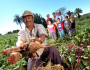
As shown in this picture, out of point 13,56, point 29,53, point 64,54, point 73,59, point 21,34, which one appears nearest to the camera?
point 13,56

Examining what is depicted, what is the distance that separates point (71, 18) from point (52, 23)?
109 cm

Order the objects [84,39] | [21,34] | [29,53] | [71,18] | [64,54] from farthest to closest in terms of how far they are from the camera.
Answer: [71,18] → [84,39] → [64,54] → [21,34] → [29,53]

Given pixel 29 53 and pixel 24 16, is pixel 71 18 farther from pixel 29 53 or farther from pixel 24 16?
pixel 29 53

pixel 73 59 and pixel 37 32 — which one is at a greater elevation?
pixel 37 32

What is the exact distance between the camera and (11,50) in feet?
2.60

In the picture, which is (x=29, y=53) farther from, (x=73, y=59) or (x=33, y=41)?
(x=73, y=59)

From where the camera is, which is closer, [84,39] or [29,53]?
[29,53]

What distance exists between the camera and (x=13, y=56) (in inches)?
28.3

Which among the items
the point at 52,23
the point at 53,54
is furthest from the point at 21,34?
the point at 52,23

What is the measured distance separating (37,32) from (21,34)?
1.09 feet

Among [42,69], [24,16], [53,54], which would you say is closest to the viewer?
[42,69]

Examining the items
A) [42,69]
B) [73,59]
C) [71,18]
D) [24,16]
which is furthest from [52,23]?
[42,69]

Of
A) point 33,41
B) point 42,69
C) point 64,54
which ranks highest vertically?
point 33,41

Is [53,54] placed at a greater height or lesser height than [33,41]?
lesser
